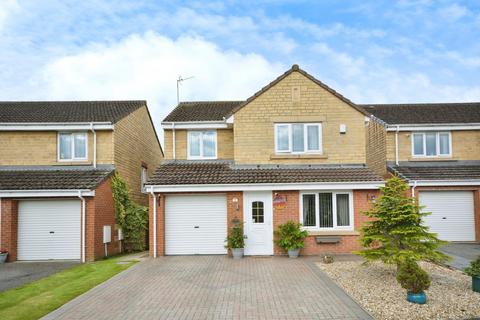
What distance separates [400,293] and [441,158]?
13323 millimetres

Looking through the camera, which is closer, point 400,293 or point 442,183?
point 400,293

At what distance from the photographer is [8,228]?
16.7 metres

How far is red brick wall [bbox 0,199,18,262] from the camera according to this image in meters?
16.6

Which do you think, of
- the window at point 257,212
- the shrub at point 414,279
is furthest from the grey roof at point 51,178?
the shrub at point 414,279

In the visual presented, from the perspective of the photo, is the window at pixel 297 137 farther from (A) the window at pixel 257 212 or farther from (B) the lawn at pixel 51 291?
(B) the lawn at pixel 51 291

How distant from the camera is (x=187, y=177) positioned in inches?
653

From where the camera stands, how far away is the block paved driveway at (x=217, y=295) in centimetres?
846

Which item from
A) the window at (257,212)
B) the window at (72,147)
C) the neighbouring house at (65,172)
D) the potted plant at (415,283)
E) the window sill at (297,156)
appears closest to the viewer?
the potted plant at (415,283)

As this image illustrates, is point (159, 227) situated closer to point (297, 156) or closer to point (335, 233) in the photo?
point (297, 156)

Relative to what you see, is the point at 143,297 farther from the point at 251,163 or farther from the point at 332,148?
the point at 332,148

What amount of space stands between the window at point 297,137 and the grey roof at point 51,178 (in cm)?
797

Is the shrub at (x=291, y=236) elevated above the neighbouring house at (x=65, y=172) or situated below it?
below

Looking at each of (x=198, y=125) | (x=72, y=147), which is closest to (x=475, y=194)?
(x=198, y=125)

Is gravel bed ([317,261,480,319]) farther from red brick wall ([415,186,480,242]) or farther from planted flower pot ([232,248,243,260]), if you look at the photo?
red brick wall ([415,186,480,242])
